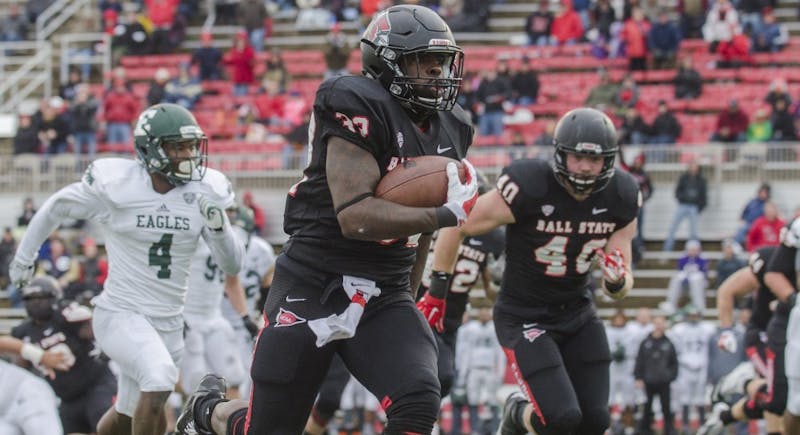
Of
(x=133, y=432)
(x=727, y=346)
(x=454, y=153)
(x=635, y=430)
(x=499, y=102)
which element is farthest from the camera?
(x=499, y=102)

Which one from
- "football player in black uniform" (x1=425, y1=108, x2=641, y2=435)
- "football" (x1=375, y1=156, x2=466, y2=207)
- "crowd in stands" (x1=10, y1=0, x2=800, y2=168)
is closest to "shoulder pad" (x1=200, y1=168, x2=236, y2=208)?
"football player in black uniform" (x1=425, y1=108, x2=641, y2=435)

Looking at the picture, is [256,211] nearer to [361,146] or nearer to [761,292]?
[761,292]

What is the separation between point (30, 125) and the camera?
2016cm

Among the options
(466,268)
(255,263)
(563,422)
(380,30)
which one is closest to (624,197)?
(563,422)

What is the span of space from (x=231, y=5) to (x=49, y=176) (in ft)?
17.6

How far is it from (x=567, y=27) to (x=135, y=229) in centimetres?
1384

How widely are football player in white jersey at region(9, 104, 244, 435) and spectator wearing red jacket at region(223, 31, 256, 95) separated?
13389 millimetres

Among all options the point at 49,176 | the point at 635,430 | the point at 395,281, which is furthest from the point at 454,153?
the point at 49,176

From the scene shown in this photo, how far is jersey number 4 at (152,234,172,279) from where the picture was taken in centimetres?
774

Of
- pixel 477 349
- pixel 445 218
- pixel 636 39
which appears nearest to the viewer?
pixel 445 218

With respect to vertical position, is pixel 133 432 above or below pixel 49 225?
below

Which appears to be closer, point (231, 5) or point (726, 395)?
point (726, 395)

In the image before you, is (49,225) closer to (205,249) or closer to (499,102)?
(205,249)

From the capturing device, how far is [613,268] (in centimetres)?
717
